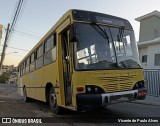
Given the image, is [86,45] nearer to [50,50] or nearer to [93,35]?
[93,35]

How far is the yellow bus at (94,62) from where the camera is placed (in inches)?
291

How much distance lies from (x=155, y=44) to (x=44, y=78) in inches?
555

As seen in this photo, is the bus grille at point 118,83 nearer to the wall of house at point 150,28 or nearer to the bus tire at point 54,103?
the bus tire at point 54,103

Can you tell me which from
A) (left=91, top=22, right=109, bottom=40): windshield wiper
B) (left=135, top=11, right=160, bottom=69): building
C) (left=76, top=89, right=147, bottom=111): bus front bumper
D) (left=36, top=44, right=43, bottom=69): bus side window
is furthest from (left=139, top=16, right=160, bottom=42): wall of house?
(left=76, top=89, right=147, bottom=111): bus front bumper

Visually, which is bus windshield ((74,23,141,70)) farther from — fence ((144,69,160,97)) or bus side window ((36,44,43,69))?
fence ((144,69,160,97))

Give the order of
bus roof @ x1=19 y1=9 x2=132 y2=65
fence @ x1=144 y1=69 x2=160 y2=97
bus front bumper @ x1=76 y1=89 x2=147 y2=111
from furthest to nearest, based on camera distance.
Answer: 1. fence @ x1=144 y1=69 x2=160 y2=97
2. bus roof @ x1=19 y1=9 x2=132 y2=65
3. bus front bumper @ x1=76 y1=89 x2=147 y2=111

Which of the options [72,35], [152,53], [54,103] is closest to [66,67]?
[72,35]

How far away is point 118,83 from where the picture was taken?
769 centimetres

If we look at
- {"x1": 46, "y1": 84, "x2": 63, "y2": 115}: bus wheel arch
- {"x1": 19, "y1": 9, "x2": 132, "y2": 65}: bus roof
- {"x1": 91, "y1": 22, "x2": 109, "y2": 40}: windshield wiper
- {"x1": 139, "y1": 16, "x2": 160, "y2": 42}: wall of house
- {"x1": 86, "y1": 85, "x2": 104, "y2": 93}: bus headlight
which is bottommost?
{"x1": 46, "y1": 84, "x2": 63, "y2": 115}: bus wheel arch

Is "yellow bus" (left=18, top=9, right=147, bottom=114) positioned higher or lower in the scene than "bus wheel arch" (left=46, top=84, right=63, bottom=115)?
higher

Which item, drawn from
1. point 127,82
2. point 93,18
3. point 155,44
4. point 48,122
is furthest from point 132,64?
point 155,44

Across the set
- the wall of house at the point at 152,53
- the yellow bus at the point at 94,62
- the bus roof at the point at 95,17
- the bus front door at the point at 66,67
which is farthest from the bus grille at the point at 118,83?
the wall of house at the point at 152,53

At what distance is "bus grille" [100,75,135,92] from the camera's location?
7.51 m

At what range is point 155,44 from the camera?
73.9 feet
